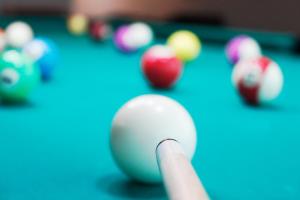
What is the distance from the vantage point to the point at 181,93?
2357mm

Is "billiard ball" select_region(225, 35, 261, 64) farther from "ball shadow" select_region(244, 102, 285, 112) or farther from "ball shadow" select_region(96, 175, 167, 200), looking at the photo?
"ball shadow" select_region(96, 175, 167, 200)

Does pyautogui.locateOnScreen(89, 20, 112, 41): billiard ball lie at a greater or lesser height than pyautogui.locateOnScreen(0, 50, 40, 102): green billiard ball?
greater

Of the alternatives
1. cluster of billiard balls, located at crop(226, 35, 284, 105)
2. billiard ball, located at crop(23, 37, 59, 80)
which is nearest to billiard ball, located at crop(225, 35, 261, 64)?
cluster of billiard balls, located at crop(226, 35, 284, 105)

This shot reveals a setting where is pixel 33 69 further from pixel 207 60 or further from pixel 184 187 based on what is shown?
pixel 207 60

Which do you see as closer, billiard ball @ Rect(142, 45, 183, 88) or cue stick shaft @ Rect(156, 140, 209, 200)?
cue stick shaft @ Rect(156, 140, 209, 200)

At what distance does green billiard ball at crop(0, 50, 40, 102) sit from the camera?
2004 millimetres

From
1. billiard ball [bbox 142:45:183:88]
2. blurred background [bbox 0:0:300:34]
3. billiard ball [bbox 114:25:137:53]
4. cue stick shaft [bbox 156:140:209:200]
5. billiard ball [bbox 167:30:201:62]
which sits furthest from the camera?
blurred background [bbox 0:0:300:34]

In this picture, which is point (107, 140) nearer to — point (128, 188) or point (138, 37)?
point (128, 188)

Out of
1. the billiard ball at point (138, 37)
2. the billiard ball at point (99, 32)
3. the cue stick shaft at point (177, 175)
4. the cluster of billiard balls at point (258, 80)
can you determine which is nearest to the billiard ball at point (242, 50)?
the billiard ball at point (138, 37)

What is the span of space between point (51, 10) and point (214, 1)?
2.38 m

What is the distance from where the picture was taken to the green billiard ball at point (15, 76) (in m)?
2.00

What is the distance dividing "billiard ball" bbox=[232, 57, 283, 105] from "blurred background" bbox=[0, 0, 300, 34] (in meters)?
4.11

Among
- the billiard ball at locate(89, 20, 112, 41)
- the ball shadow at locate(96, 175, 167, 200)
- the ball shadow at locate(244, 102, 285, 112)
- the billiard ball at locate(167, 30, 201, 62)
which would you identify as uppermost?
the billiard ball at locate(89, 20, 112, 41)

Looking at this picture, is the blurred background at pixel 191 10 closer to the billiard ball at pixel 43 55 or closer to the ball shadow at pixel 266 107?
the billiard ball at pixel 43 55
